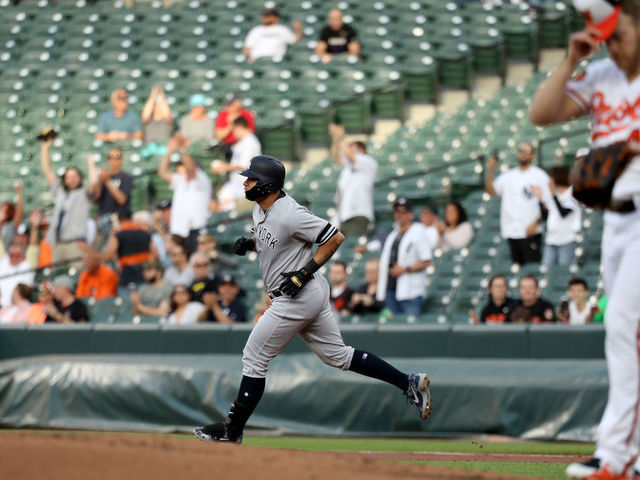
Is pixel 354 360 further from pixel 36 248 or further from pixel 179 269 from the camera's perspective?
pixel 36 248

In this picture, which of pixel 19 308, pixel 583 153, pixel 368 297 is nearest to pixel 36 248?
pixel 19 308

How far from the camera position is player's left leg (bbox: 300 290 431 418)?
24.1ft

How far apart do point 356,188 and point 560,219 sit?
269cm

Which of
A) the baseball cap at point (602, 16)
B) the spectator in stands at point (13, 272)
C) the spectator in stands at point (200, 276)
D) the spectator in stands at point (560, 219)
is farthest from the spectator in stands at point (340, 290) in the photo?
the baseball cap at point (602, 16)

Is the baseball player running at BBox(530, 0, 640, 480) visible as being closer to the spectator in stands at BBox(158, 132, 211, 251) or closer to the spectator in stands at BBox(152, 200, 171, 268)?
the spectator in stands at BBox(152, 200, 171, 268)

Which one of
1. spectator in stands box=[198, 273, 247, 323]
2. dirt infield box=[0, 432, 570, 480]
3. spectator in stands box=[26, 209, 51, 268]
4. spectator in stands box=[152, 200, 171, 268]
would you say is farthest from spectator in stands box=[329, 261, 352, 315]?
dirt infield box=[0, 432, 570, 480]

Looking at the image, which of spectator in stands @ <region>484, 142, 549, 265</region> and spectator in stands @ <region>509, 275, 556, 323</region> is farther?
spectator in stands @ <region>484, 142, 549, 265</region>

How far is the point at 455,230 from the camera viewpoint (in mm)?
12898

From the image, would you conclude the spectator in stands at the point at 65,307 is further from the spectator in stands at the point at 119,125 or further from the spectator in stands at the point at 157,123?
the spectator in stands at the point at 119,125

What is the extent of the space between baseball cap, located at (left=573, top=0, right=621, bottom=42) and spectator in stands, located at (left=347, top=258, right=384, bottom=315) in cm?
714

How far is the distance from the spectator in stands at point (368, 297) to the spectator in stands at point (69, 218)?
3.68 meters

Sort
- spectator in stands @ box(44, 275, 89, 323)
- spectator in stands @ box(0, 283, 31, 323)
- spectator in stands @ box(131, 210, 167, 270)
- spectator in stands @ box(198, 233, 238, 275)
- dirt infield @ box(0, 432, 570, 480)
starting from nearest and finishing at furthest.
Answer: dirt infield @ box(0, 432, 570, 480) < spectator in stands @ box(44, 275, 89, 323) < spectator in stands @ box(0, 283, 31, 323) < spectator in stands @ box(198, 233, 238, 275) < spectator in stands @ box(131, 210, 167, 270)

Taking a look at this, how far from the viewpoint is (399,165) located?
1582 cm

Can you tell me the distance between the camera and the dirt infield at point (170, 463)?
4.53 metres
